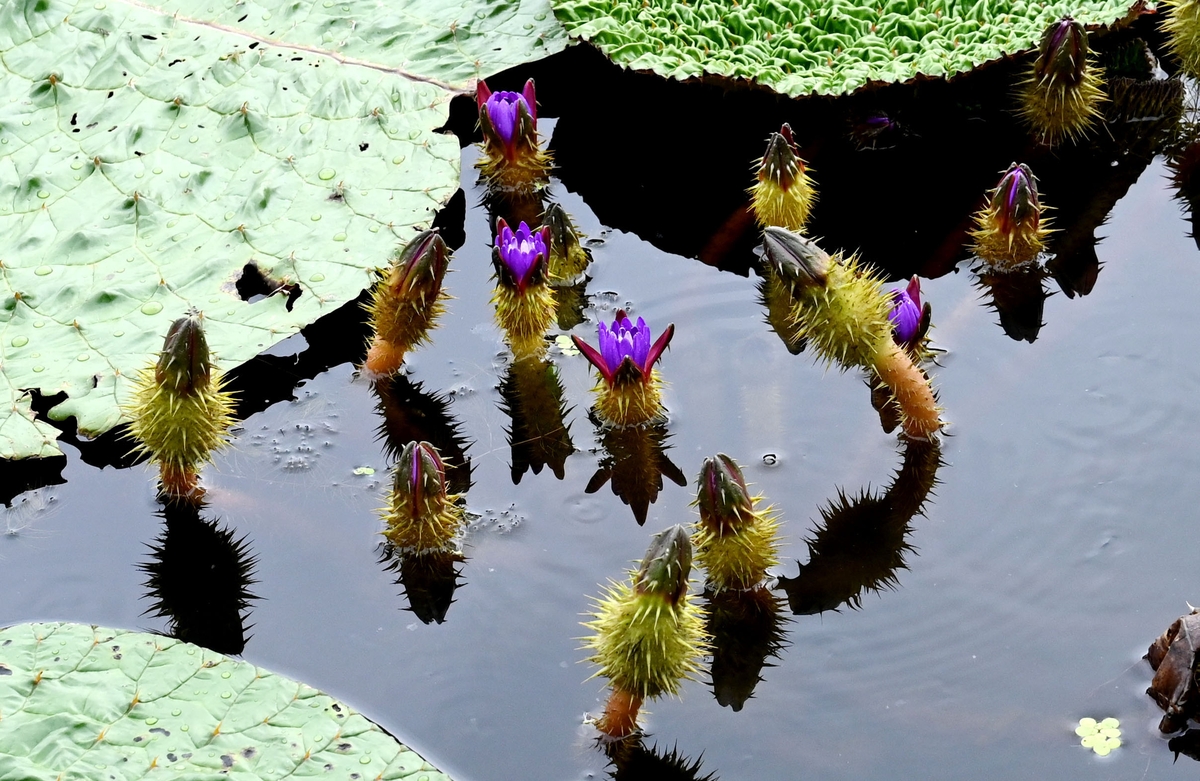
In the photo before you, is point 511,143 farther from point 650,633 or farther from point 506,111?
point 650,633

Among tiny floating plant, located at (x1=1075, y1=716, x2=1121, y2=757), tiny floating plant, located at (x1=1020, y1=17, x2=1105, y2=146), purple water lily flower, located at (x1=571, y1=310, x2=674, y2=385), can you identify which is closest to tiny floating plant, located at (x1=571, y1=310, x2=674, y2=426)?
purple water lily flower, located at (x1=571, y1=310, x2=674, y2=385)

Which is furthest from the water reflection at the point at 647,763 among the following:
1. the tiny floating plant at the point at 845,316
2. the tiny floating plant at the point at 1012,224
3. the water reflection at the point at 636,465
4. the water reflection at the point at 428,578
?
the tiny floating plant at the point at 1012,224

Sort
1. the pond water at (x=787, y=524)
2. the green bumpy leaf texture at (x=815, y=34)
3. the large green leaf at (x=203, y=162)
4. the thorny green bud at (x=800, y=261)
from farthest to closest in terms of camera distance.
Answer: the green bumpy leaf texture at (x=815, y=34) → the large green leaf at (x=203, y=162) → the thorny green bud at (x=800, y=261) → the pond water at (x=787, y=524)

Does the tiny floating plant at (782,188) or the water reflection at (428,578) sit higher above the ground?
the tiny floating plant at (782,188)

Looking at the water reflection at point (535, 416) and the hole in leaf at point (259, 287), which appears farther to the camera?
the hole in leaf at point (259, 287)

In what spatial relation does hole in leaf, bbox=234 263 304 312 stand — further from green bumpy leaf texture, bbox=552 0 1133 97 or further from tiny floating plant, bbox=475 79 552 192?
green bumpy leaf texture, bbox=552 0 1133 97

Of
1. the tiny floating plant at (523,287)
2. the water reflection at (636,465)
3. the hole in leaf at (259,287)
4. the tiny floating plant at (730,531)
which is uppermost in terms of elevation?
the hole in leaf at (259,287)

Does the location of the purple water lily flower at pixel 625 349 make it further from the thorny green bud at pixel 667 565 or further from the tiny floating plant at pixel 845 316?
the thorny green bud at pixel 667 565

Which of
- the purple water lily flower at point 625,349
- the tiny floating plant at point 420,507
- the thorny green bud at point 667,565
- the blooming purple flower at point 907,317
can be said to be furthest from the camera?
the blooming purple flower at point 907,317
